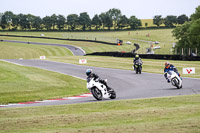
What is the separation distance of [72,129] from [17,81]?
55.3 feet

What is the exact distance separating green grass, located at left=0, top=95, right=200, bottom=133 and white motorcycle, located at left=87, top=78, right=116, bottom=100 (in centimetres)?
361

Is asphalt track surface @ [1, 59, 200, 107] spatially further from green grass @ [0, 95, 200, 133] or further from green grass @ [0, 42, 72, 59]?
green grass @ [0, 42, 72, 59]

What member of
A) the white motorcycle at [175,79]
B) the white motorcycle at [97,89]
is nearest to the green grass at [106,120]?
the white motorcycle at [97,89]

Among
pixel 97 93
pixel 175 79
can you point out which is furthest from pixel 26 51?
pixel 97 93

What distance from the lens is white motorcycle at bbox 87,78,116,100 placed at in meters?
16.2

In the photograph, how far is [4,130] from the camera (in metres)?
9.18

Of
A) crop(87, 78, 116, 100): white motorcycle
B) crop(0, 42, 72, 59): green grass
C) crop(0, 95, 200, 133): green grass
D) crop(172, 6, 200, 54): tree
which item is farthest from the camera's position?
crop(0, 42, 72, 59): green grass

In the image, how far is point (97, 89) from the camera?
1647cm

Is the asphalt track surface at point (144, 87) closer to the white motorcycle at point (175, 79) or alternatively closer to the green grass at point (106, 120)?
the white motorcycle at point (175, 79)

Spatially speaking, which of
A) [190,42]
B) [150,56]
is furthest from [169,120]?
[190,42]

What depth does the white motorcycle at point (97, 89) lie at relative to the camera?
16203 mm

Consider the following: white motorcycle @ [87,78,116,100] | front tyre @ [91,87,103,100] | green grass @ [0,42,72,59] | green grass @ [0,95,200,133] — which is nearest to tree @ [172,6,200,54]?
green grass @ [0,42,72,59]

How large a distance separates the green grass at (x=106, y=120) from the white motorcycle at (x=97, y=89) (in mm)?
3610

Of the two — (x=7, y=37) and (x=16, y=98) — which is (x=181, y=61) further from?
(x=7, y=37)
